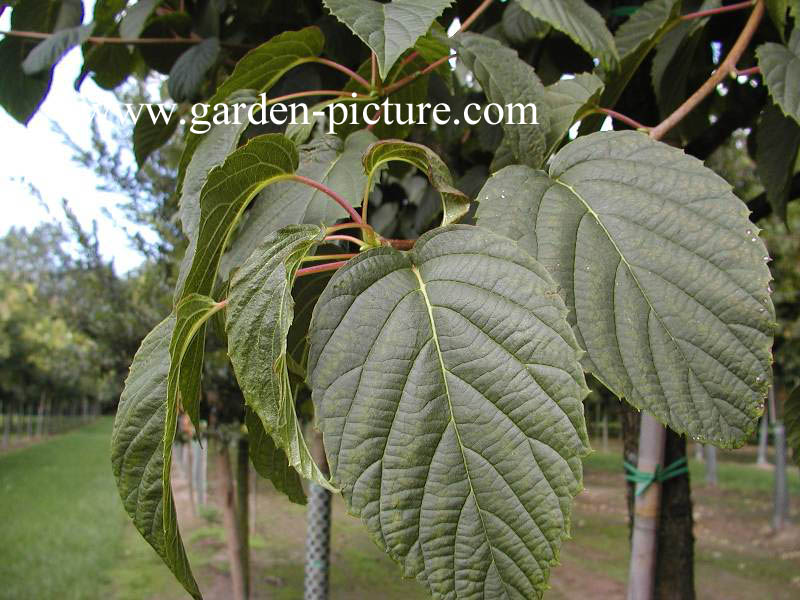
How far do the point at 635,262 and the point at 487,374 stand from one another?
0.40 feet

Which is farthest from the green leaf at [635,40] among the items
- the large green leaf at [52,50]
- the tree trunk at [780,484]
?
the tree trunk at [780,484]

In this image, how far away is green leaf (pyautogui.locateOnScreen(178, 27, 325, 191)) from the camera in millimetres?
644

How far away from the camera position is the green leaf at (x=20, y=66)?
3.66 ft

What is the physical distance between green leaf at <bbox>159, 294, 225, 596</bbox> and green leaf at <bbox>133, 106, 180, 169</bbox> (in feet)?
2.21

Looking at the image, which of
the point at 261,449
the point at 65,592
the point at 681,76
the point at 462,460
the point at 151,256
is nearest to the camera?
the point at 462,460

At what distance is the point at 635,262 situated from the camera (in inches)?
16.3

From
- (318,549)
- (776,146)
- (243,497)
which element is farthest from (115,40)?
(243,497)

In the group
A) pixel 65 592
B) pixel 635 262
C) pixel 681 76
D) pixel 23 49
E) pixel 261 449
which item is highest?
pixel 23 49

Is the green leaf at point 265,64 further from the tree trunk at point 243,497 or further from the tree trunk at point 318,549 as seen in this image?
the tree trunk at point 243,497

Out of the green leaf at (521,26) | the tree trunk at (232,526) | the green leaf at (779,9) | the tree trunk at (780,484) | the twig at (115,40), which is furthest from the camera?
the tree trunk at (780,484)

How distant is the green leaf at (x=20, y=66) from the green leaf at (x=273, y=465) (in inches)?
32.5

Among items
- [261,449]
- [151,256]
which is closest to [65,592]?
[151,256]

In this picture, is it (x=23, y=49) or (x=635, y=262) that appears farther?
(x=23, y=49)

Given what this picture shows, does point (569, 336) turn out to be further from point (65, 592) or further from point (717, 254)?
point (65, 592)
